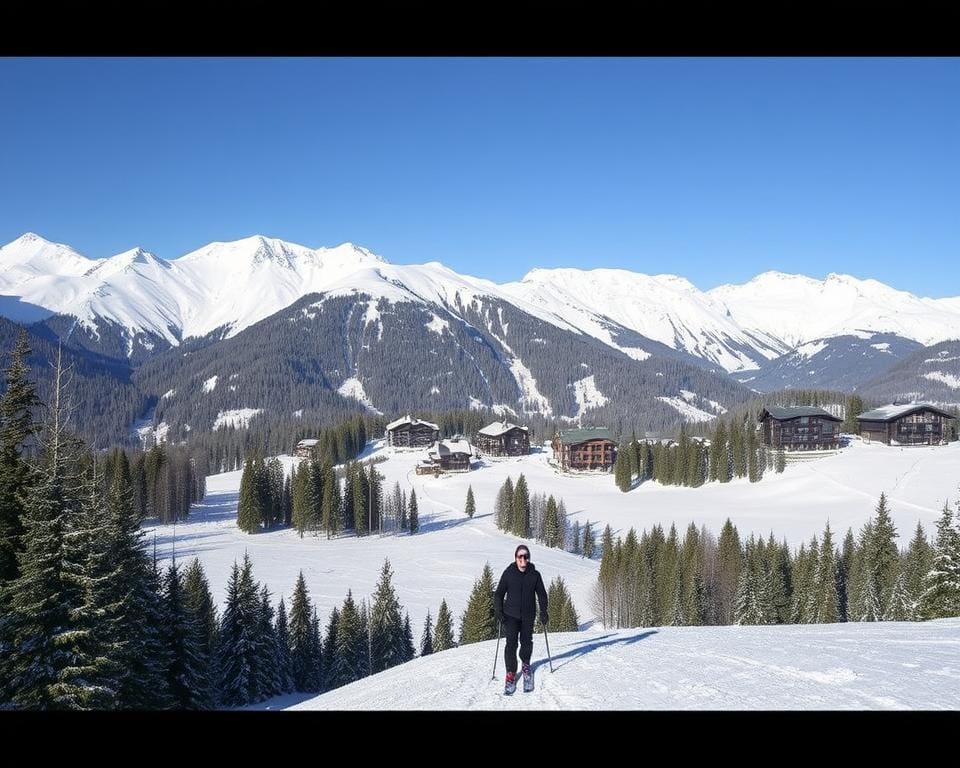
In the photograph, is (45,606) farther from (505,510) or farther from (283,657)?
(505,510)

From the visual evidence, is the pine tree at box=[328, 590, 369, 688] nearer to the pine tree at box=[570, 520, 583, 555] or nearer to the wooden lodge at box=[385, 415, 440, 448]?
the pine tree at box=[570, 520, 583, 555]

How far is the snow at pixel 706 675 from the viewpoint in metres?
7.60

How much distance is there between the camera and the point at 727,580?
4091 centimetres

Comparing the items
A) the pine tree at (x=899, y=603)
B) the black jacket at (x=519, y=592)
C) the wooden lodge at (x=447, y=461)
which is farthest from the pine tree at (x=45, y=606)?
the wooden lodge at (x=447, y=461)

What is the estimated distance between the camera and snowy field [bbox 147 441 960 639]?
158 feet

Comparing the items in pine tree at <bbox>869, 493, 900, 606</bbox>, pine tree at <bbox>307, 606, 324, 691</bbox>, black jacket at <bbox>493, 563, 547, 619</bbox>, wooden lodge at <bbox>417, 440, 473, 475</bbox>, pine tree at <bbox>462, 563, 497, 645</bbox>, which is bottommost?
pine tree at <bbox>307, 606, 324, 691</bbox>

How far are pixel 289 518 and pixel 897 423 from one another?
288 feet

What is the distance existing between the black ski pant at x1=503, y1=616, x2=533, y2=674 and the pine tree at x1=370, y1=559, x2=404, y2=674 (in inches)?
1040

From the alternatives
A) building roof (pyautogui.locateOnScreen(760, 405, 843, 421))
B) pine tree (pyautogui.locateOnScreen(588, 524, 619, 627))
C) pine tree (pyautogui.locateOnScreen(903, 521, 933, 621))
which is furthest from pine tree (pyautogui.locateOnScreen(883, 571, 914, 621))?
building roof (pyautogui.locateOnScreen(760, 405, 843, 421))

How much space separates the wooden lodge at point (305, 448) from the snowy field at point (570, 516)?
2796 centimetres

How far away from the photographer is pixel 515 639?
8.20 meters

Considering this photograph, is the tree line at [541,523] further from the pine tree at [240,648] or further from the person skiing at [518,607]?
the person skiing at [518,607]

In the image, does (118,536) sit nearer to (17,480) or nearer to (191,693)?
(17,480)
